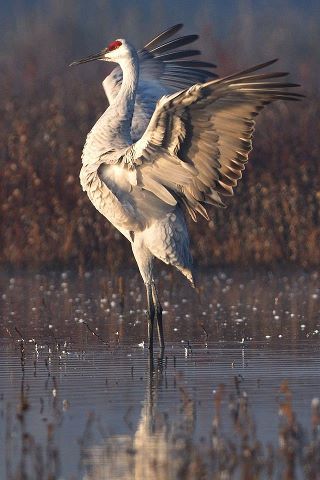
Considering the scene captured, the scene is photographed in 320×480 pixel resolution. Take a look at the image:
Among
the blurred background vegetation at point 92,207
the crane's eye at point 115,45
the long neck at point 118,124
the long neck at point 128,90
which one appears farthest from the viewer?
the blurred background vegetation at point 92,207

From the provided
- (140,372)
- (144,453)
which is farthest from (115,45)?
(144,453)

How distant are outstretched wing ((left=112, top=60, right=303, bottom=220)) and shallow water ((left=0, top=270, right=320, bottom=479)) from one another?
103cm

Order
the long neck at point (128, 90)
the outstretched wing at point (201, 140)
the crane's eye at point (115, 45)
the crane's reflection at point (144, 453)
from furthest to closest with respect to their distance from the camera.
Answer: the crane's eye at point (115, 45) < the long neck at point (128, 90) < the outstretched wing at point (201, 140) < the crane's reflection at point (144, 453)

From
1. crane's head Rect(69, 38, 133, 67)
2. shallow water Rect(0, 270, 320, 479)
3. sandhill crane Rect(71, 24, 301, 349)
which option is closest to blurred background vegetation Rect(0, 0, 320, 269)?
shallow water Rect(0, 270, 320, 479)

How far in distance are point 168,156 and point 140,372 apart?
1550mm

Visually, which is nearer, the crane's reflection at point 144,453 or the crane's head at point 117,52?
the crane's reflection at point 144,453

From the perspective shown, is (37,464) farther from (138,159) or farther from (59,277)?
(59,277)

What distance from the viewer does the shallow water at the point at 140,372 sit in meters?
7.31

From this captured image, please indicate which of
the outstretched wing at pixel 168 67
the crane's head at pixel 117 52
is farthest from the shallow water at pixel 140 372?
the crane's head at pixel 117 52

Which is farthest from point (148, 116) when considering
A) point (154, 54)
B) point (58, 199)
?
point (58, 199)

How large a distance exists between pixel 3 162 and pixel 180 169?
714cm

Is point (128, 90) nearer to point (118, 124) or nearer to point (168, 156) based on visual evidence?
point (118, 124)

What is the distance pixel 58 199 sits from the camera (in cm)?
1692

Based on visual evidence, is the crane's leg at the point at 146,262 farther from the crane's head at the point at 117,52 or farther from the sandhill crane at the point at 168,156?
the crane's head at the point at 117,52
